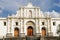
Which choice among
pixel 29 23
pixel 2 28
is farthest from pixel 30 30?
pixel 2 28

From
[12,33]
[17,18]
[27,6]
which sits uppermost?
[27,6]

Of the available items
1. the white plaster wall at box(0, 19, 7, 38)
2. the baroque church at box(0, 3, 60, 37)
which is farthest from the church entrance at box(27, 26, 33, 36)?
the white plaster wall at box(0, 19, 7, 38)

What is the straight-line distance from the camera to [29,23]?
61.0m

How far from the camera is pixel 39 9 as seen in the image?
61.3 m

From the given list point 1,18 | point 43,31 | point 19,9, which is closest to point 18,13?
point 19,9

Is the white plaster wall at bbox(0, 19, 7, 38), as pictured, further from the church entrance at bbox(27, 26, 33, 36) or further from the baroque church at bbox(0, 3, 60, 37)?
the church entrance at bbox(27, 26, 33, 36)

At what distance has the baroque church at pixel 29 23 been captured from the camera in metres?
59.9

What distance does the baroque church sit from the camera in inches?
2357

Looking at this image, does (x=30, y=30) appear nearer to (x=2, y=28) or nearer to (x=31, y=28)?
(x=31, y=28)

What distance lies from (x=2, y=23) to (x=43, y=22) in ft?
41.4

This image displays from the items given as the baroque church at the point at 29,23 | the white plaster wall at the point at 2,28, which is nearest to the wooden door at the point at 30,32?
the baroque church at the point at 29,23

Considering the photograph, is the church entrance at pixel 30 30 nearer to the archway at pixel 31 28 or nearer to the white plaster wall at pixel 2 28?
the archway at pixel 31 28

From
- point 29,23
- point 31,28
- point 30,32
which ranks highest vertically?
point 29,23

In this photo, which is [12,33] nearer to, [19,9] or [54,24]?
[19,9]
